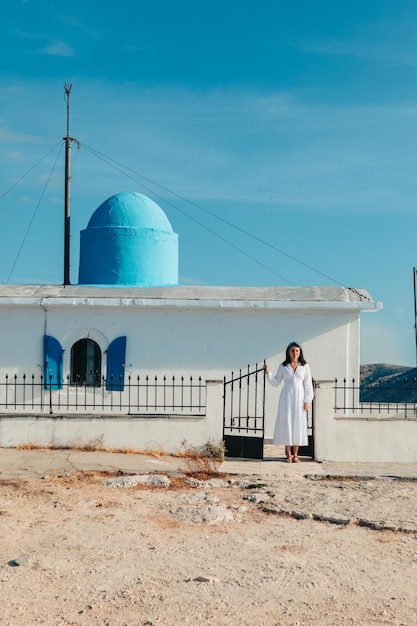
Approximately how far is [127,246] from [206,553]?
481 inches

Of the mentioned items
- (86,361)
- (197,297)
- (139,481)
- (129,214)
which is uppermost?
(129,214)

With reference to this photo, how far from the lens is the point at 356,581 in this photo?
5.81m

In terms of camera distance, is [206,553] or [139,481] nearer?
[206,553]

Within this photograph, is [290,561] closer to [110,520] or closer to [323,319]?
[110,520]

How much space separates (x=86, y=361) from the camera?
15078 mm

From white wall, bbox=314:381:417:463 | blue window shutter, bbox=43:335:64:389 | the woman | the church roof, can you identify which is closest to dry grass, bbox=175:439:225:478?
the woman

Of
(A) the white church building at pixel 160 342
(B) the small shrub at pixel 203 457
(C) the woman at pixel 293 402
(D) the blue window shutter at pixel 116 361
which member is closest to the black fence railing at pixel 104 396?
(A) the white church building at pixel 160 342

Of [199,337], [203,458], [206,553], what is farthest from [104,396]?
[206,553]

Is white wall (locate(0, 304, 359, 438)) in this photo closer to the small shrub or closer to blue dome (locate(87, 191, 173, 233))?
the small shrub

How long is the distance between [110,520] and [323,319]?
8.29 meters

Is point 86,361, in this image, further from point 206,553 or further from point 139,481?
point 206,553

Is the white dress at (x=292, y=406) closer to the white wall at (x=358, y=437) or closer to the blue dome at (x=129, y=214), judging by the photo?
the white wall at (x=358, y=437)

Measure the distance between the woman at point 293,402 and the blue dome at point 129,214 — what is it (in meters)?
7.88

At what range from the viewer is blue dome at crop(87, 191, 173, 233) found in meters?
18.2
